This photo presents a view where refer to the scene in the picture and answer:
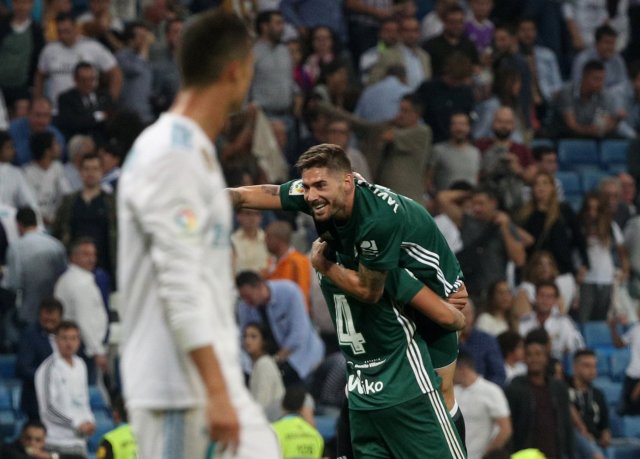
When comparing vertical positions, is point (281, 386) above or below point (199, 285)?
below

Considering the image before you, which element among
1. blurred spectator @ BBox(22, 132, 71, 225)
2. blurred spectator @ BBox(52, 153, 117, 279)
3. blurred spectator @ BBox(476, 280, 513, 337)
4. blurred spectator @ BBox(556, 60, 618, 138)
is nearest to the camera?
blurred spectator @ BBox(52, 153, 117, 279)

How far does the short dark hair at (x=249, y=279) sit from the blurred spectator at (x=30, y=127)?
277cm

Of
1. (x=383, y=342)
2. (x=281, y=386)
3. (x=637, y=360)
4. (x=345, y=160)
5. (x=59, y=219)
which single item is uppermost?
(x=345, y=160)

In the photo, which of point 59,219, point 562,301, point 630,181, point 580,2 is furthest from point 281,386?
point 580,2

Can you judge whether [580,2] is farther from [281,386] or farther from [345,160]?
[345,160]

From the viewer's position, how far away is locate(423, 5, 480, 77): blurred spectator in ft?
59.7

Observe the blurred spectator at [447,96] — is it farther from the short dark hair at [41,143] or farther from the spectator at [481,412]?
the spectator at [481,412]

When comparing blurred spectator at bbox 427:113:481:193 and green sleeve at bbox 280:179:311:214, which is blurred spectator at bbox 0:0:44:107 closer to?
blurred spectator at bbox 427:113:481:193

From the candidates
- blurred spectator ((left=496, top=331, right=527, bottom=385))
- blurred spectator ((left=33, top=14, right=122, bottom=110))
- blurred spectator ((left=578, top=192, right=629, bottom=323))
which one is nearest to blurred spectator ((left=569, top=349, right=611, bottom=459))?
blurred spectator ((left=496, top=331, right=527, bottom=385))

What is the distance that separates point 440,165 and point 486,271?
162 cm

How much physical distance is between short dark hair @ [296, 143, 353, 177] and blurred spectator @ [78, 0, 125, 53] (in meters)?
10.3

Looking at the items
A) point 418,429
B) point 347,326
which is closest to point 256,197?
point 347,326

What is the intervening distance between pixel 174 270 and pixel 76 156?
10.9 metres

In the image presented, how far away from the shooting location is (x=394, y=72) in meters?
17.2
